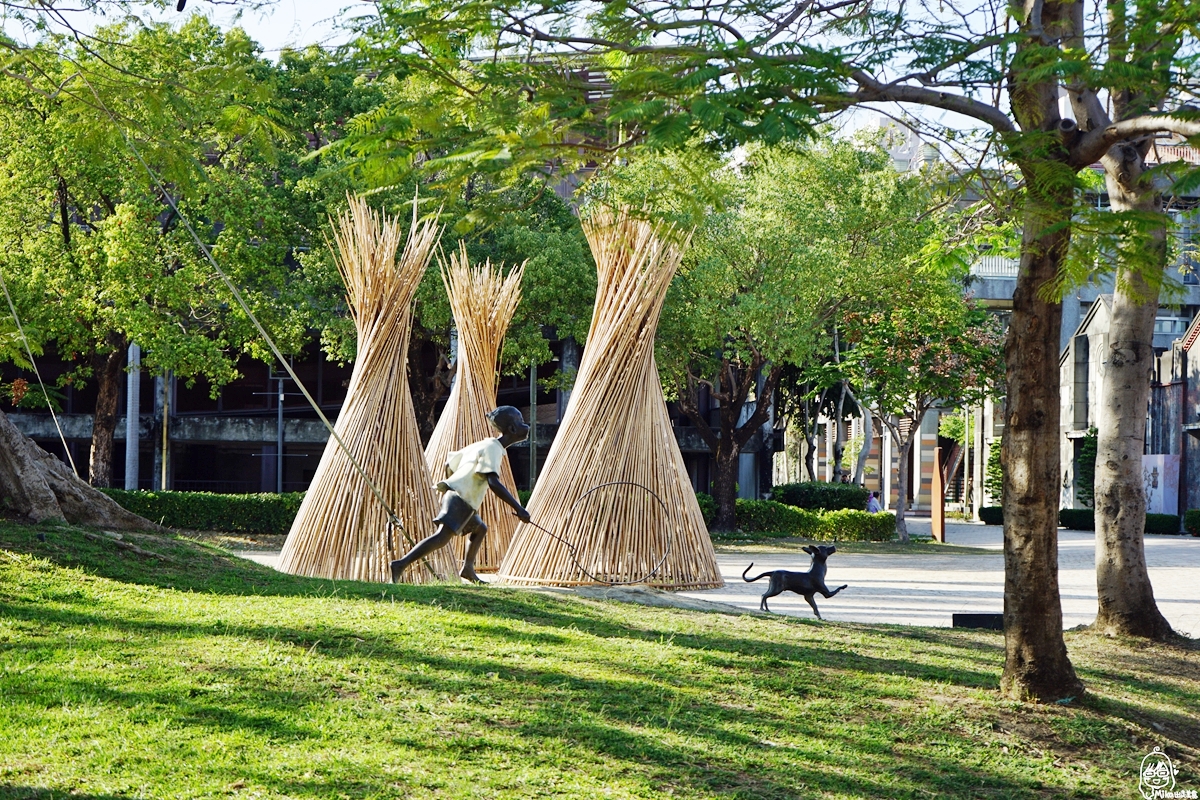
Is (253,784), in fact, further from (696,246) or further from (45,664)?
(696,246)

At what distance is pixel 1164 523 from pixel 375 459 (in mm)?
23313

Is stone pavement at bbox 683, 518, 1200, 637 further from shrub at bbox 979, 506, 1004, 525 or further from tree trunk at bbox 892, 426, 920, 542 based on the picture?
shrub at bbox 979, 506, 1004, 525

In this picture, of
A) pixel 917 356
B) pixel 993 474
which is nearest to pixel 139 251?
pixel 917 356

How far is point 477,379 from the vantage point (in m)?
11.4

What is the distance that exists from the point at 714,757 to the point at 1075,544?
65.1 ft

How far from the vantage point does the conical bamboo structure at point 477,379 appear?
37.1 feet

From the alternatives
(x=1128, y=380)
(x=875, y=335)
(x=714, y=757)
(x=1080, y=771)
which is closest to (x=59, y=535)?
(x=714, y=757)

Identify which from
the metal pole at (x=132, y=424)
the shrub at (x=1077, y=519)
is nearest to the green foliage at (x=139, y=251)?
the metal pole at (x=132, y=424)

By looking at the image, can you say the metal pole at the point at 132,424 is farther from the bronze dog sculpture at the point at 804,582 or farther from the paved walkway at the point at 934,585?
the bronze dog sculpture at the point at 804,582

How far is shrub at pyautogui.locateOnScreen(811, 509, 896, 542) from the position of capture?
2233 centimetres

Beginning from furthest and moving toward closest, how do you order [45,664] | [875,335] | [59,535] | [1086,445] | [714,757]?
[1086,445] → [875,335] → [59,535] → [45,664] → [714,757]

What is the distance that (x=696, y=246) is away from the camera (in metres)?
19.8

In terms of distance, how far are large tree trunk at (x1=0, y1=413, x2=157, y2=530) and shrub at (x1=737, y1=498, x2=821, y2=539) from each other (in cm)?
1540

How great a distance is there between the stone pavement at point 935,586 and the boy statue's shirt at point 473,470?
248 centimetres
